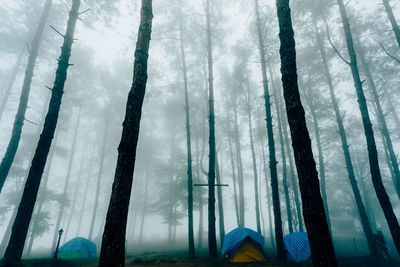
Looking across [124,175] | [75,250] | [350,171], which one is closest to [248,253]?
[350,171]

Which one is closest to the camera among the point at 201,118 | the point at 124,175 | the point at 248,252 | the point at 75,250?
the point at 124,175

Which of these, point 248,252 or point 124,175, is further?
point 248,252

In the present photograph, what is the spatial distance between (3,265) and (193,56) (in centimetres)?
1657

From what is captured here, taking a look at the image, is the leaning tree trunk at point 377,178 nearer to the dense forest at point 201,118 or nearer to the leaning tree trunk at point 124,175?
the dense forest at point 201,118

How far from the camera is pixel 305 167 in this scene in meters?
3.79

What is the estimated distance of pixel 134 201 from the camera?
33.3 m

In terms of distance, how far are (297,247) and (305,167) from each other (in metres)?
8.70

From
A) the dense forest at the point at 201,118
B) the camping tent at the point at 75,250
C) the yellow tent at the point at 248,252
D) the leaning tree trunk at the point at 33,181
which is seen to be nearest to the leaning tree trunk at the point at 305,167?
the dense forest at the point at 201,118

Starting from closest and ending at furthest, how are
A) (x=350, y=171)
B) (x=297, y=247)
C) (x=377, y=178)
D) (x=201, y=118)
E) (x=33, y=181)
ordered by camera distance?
(x=33, y=181) → (x=377, y=178) → (x=297, y=247) → (x=350, y=171) → (x=201, y=118)

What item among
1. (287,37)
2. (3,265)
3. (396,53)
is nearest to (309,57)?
(396,53)

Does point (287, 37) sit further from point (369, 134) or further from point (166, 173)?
point (166, 173)

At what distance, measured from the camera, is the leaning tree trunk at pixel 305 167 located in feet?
10.9

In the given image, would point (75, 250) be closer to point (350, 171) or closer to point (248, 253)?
point (248, 253)

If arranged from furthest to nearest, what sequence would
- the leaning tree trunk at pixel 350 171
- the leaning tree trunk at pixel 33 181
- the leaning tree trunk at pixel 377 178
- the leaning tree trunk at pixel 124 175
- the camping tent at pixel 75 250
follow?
the camping tent at pixel 75 250
the leaning tree trunk at pixel 350 171
the leaning tree trunk at pixel 377 178
the leaning tree trunk at pixel 33 181
the leaning tree trunk at pixel 124 175
